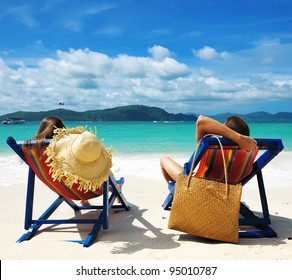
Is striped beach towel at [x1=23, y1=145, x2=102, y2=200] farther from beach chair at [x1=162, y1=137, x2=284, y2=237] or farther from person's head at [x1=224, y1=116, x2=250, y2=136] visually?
person's head at [x1=224, y1=116, x2=250, y2=136]

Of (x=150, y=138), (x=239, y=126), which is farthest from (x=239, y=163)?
(x=150, y=138)

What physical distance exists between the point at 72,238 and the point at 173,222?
1.02 m

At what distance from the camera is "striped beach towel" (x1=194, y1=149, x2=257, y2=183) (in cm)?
323

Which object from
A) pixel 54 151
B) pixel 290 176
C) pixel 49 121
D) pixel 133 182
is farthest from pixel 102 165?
pixel 290 176

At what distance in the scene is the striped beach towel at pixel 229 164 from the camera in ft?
10.6

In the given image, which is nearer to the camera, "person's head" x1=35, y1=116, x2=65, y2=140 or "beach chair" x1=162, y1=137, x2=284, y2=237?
"beach chair" x1=162, y1=137, x2=284, y2=237

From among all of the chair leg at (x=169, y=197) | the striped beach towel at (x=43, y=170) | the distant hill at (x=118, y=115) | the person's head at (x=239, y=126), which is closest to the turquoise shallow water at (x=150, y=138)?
the striped beach towel at (x=43, y=170)

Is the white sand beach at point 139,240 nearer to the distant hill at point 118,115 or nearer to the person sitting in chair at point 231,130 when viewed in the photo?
the person sitting in chair at point 231,130

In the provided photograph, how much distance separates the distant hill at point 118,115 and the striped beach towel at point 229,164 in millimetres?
73694

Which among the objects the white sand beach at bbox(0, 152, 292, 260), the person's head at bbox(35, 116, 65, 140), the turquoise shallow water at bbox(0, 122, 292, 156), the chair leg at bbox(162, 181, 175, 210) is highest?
the person's head at bbox(35, 116, 65, 140)

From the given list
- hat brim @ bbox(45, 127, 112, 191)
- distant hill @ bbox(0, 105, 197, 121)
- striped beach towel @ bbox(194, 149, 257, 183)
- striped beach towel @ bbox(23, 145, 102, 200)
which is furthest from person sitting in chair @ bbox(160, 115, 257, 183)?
distant hill @ bbox(0, 105, 197, 121)

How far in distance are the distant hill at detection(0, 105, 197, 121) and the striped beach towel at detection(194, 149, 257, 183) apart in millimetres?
73694

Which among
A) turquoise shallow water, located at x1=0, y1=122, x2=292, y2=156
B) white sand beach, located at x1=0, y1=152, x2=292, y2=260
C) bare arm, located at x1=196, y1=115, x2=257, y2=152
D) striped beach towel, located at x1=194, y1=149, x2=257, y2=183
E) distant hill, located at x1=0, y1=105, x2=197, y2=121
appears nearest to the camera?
white sand beach, located at x1=0, y1=152, x2=292, y2=260

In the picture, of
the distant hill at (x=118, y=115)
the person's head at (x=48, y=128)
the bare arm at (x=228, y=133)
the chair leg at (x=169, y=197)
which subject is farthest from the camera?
the distant hill at (x=118, y=115)
